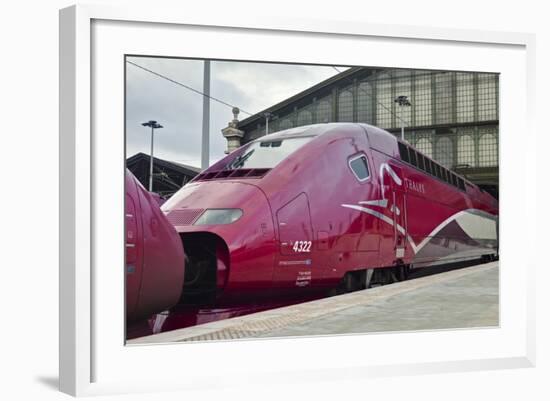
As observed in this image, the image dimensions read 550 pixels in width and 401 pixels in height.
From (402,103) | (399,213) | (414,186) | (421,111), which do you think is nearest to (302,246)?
(399,213)

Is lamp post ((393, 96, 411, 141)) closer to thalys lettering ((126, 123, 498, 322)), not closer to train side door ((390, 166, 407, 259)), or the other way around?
thalys lettering ((126, 123, 498, 322))

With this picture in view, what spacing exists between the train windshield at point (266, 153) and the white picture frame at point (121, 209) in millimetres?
1178

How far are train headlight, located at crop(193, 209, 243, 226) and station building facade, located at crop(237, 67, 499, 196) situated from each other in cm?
76

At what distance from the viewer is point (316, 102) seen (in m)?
7.73

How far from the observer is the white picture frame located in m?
6.29

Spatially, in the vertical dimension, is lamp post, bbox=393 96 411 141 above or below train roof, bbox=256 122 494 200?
above

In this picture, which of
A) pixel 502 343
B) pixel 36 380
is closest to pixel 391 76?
pixel 502 343

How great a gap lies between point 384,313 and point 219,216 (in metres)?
2.05

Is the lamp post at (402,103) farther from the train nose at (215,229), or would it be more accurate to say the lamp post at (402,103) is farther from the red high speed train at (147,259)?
the red high speed train at (147,259)

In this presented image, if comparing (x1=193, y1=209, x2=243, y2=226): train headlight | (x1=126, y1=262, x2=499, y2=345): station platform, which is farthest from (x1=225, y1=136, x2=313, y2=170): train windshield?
(x1=126, y1=262, x2=499, y2=345): station platform

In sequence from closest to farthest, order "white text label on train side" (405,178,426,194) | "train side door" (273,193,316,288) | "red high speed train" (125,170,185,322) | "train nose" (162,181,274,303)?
"red high speed train" (125,170,185,322) → "train nose" (162,181,274,303) → "train side door" (273,193,316,288) → "white text label on train side" (405,178,426,194)

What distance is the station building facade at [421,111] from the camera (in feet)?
24.8

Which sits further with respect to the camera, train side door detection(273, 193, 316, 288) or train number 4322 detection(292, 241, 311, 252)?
train number 4322 detection(292, 241, 311, 252)

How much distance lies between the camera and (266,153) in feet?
26.3
